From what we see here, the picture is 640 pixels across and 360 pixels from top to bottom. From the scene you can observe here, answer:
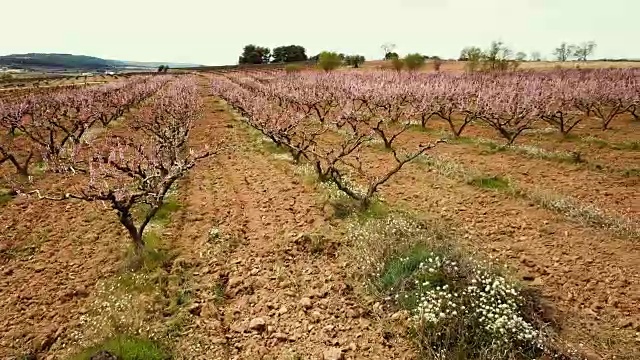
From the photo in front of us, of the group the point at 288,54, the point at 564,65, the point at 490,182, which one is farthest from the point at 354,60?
the point at 490,182

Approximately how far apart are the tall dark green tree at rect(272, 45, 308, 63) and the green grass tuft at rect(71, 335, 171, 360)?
13369 cm

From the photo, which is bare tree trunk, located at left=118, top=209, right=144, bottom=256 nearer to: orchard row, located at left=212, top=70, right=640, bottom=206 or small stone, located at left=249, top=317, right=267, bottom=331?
small stone, located at left=249, top=317, right=267, bottom=331

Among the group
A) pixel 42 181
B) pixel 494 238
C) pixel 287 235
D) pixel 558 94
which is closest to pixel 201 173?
pixel 42 181

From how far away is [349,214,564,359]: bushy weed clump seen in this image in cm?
634

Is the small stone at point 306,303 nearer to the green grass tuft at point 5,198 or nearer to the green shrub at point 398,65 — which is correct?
the green grass tuft at point 5,198

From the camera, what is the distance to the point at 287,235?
1079cm

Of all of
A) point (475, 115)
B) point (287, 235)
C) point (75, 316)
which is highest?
point (475, 115)

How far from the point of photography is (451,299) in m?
7.15

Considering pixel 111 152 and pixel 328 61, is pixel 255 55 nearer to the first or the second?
pixel 328 61

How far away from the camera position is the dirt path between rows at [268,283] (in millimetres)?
7160

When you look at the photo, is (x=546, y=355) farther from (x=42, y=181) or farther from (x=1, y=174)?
(x=1, y=174)

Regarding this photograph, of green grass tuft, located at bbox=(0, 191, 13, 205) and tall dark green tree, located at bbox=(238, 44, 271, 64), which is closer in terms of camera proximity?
green grass tuft, located at bbox=(0, 191, 13, 205)

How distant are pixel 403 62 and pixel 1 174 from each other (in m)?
83.1

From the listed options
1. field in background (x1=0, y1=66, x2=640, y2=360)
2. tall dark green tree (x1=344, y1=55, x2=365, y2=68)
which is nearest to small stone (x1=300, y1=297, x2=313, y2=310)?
field in background (x1=0, y1=66, x2=640, y2=360)
